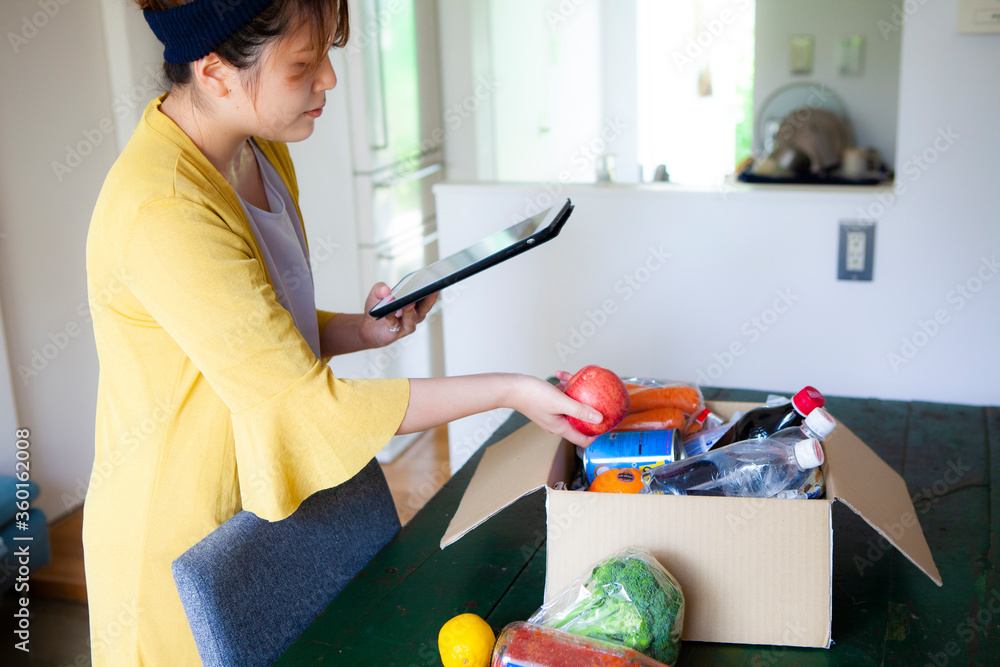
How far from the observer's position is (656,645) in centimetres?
69

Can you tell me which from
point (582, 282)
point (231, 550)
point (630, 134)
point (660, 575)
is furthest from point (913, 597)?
point (630, 134)

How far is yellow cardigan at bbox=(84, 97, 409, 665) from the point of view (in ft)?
2.68

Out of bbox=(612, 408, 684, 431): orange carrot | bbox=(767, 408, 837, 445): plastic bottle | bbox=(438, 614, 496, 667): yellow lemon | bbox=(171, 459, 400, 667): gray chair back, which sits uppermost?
bbox=(767, 408, 837, 445): plastic bottle

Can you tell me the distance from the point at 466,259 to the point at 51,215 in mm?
1842

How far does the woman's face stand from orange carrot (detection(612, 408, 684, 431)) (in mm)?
464

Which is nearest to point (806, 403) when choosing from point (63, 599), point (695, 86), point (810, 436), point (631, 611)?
point (810, 436)

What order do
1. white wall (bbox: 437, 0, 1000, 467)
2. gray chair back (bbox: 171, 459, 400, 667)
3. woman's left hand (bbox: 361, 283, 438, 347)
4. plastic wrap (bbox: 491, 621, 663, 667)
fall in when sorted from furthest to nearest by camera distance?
white wall (bbox: 437, 0, 1000, 467) → woman's left hand (bbox: 361, 283, 438, 347) → gray chair back (bbox: 171, 459, 400, 667) → plastic wrap (bbox: 491, 621, 663, 667)

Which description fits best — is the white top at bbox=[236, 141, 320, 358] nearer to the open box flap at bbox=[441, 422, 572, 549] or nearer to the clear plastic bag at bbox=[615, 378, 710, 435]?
the open box flap at bbox=[441, 422, 572, 549]

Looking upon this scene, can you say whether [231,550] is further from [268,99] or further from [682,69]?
[682,69]

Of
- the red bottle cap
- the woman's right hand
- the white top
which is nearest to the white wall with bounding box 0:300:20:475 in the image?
the white top

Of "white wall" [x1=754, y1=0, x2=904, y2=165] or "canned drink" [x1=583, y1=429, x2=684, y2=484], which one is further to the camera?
"white wall" [x1=754, y1=0, x2=904, y2=165]

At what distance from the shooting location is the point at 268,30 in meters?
0.84

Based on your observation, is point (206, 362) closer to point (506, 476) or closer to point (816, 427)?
Result: point (506, 476)

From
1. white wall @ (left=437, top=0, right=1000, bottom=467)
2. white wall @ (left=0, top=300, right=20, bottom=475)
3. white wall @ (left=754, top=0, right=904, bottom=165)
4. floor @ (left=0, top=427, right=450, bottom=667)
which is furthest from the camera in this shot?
white wall @ (left=754, top=0, right=904, bottom=165)
